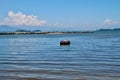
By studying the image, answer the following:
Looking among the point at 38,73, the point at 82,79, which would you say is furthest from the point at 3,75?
the point at 82,79

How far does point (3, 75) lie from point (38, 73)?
2168mm

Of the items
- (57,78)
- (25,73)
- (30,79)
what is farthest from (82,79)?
(25,73)

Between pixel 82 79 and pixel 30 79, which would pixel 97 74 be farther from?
pixel 30 79

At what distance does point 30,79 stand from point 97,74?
408cm

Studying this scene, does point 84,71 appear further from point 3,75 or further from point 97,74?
point 3,75

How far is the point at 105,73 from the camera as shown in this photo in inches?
728

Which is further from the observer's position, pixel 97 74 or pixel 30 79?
pixel 97 74

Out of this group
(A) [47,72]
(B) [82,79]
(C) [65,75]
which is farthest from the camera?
(A) [47,72]

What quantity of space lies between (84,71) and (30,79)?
4.33 metres

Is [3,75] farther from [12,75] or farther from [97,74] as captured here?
[97,74]

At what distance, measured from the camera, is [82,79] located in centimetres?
1667

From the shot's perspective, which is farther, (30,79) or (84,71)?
(84,71)

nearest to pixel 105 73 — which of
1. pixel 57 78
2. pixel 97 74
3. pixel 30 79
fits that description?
pixel 97 74

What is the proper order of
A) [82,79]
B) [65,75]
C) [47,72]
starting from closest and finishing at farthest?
[82,79] < [65,75] < [47,72]
